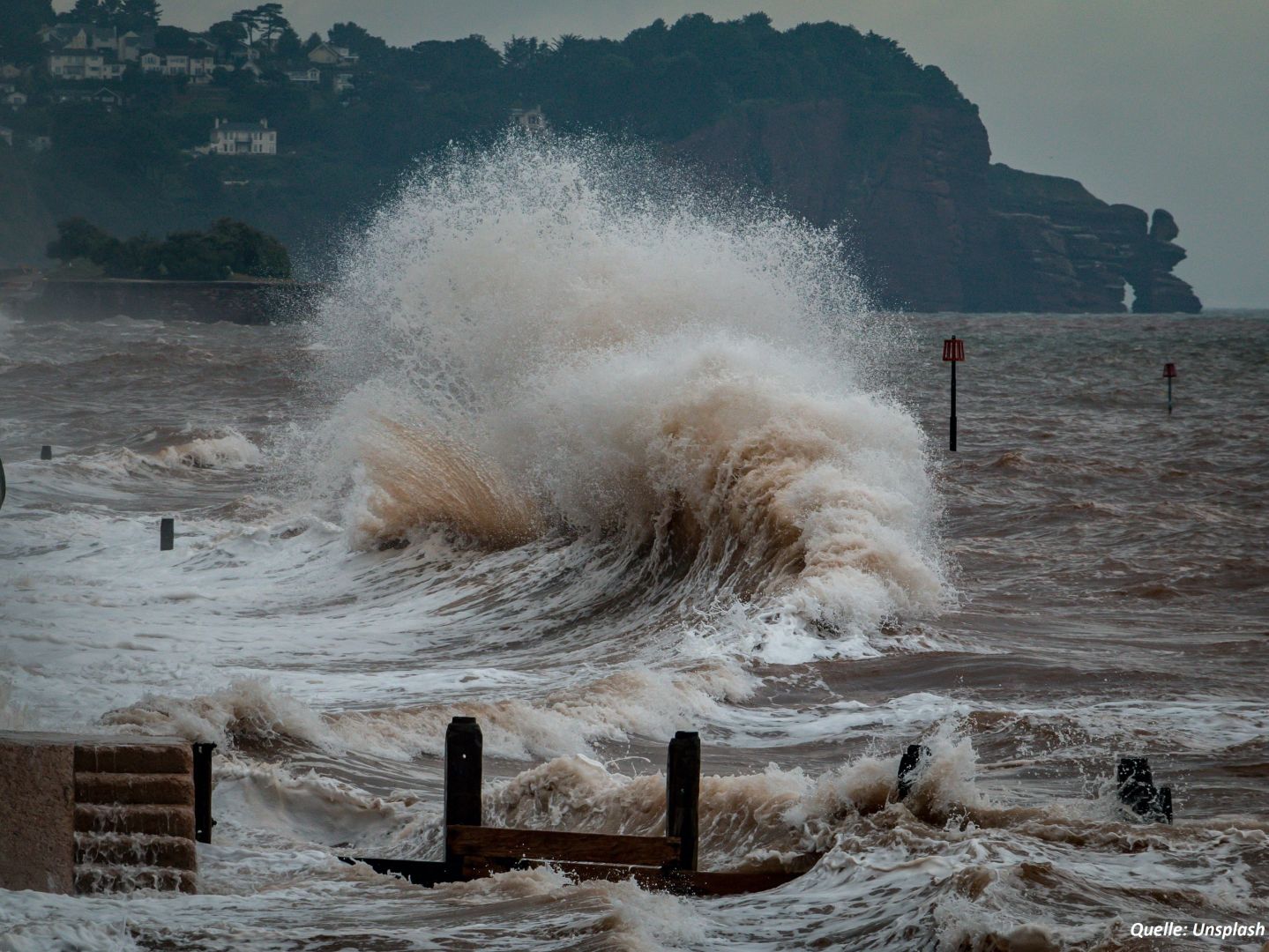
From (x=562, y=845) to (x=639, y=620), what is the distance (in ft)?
20.0

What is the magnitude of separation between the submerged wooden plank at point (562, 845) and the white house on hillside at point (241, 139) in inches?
6873

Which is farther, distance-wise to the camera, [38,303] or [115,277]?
[115,277]

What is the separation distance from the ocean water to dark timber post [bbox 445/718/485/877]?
253 mm

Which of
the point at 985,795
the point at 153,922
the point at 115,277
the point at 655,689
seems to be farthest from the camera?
the point at 115,277

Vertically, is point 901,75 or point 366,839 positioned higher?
point 901,75

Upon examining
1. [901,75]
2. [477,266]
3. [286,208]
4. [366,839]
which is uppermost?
[901,75]

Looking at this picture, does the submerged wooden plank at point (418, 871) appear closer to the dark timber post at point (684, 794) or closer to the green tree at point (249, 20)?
the dark timber post at point (684, 794)

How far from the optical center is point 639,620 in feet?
37.0

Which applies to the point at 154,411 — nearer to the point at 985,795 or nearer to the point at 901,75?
the point at 985,795

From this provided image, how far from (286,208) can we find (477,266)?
6119 inches

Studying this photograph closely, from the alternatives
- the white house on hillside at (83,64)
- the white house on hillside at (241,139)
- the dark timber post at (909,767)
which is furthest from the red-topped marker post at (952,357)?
the white house on hillside at (83,64)

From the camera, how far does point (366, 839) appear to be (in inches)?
245

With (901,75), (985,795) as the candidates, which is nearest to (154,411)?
(985,795)

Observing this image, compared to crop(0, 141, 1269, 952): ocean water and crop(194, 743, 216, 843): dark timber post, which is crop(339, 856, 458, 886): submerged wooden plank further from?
crop(194, 743, 216, 843): dark timber post
